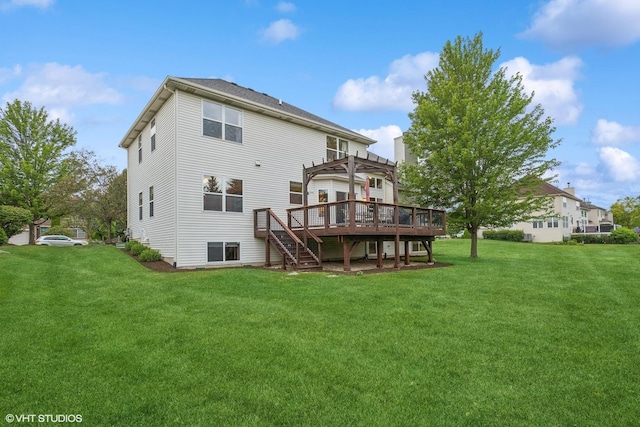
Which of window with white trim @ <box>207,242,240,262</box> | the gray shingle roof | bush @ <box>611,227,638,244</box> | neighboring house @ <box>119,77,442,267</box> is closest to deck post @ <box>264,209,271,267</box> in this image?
neighboring house @ <box>119,77,442,267</box>

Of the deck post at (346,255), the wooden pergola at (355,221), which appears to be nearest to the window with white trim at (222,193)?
the wooden pergola at (355,221)

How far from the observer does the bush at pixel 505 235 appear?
33.2 m

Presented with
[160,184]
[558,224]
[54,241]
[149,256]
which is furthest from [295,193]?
[558,224]

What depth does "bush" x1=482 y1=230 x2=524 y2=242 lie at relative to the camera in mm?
33156

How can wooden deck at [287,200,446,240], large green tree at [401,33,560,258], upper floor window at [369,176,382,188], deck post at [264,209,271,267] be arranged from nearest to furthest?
wooden deck at [287,200,446,240], deck post at [264,209,271,267], large green tree at [401,33,560,258], upper floor window at [369,176,382,188]

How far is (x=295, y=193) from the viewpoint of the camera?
15.5 meters

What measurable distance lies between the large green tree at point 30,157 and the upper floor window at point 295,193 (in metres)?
16.3

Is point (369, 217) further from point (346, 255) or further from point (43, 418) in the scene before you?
point (43, 418)

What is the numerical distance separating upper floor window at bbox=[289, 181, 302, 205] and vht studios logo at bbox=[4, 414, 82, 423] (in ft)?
41.6

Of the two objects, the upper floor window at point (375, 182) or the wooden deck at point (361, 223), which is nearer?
the wooden deck at point (361, 223)

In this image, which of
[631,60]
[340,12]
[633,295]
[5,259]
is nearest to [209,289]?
[5,259]

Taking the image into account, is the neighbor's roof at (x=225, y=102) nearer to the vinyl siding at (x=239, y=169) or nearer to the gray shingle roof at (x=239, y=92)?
the gray shingle roof at (x=239, y=92)

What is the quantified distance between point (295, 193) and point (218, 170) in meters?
3.68

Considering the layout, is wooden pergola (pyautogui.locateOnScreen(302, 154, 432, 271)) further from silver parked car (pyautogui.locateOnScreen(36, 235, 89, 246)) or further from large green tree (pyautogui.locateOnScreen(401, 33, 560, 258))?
silver parked car (pyautogui.locateOnScreen(36, 235, 89, 246))
